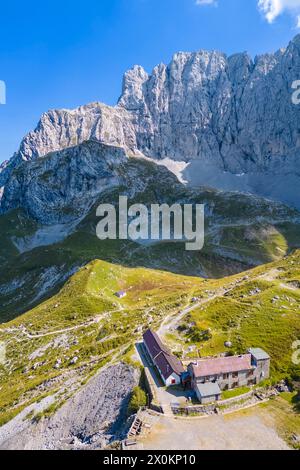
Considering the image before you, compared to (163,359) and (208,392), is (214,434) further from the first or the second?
(163,359)

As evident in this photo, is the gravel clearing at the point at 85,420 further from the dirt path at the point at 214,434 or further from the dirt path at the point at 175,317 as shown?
the dirt path at the point at 175,317

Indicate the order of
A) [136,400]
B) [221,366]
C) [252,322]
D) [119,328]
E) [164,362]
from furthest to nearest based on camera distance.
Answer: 1. [119,328]
2. [252,322]
3. [164,362]
4. [221,366]
5. [136,400]

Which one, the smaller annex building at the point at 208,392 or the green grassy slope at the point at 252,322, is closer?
the smaller annex building at the point at 208,392

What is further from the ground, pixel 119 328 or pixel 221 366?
pixel 221 366

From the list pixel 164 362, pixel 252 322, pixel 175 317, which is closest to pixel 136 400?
pixel 164 362

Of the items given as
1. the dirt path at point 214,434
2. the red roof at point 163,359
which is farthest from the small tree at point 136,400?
the dirt path at point 214,434

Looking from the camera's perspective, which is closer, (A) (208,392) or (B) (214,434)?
(B) (214,434)
